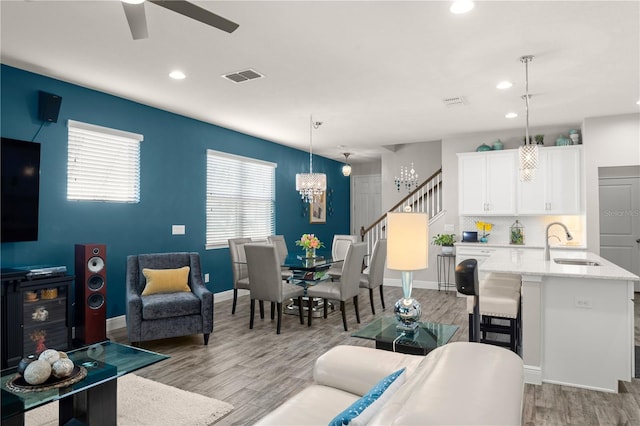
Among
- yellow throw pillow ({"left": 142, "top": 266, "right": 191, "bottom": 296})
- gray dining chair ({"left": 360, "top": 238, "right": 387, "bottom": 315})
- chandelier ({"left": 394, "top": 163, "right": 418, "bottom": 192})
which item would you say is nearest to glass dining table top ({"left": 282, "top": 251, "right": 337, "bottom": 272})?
gray dining chair ({"left": 360, "top": 238, "right": 387, "bottom": 315})

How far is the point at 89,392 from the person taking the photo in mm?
2172

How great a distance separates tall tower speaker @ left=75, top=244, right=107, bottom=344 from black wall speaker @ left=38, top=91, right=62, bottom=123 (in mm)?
1299

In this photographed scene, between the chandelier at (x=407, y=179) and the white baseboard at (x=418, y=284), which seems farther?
the chandelier at (x=407, y=179)

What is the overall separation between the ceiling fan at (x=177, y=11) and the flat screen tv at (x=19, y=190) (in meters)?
2.16

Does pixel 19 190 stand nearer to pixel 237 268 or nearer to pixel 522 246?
pixel 237 268

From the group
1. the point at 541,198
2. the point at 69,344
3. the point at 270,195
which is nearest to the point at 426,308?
the point at 541,198

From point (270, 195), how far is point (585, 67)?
5.12 m

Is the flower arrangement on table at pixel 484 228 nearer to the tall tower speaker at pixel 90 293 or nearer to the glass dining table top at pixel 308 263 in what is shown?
the glass dining table top at pixel 308 263

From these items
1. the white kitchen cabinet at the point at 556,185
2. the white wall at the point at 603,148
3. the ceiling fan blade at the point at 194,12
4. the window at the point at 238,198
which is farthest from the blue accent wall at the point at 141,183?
the white wall at the point at 603,148

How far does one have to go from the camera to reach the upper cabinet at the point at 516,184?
5984mm

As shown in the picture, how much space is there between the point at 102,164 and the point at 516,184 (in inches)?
231

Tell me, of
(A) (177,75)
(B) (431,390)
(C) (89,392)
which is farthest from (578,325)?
(A) (177,75)

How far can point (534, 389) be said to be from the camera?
305cm

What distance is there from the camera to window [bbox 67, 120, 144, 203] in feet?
14.1
